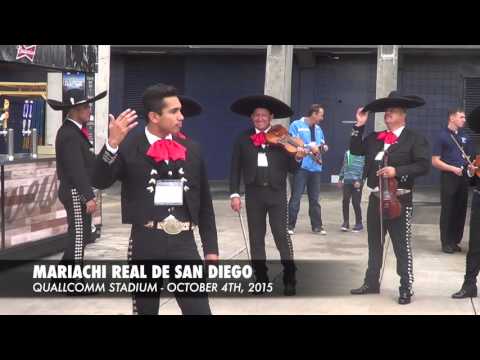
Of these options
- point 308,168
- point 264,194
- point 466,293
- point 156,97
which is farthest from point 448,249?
point 156,97

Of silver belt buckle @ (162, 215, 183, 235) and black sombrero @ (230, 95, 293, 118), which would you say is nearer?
silver belt buckle @ (162, 215, 183, 235)

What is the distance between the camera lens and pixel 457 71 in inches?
727

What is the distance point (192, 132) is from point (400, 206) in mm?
13221

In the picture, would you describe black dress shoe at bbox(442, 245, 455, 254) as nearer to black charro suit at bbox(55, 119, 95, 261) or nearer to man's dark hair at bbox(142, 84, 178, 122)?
black charro suit at bbox(55, 119, 95, 261)

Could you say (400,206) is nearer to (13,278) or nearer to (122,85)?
(13,278)

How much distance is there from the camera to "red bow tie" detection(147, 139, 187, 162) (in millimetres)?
4477

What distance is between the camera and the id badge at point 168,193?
4473 mm

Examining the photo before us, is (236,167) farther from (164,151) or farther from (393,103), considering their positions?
(164,151)

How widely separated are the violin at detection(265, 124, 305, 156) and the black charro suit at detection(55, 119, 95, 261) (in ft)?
5.57

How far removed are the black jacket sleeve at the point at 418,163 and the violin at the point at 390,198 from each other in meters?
0.13

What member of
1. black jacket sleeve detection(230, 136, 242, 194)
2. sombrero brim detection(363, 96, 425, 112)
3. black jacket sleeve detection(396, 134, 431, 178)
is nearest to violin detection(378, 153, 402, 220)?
black jacket sleeve detection(396, 134, 431, 178)

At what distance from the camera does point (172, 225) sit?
4473 millimetres

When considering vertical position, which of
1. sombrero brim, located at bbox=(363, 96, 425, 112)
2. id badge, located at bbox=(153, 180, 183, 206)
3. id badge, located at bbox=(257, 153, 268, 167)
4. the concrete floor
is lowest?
the concrete floor
